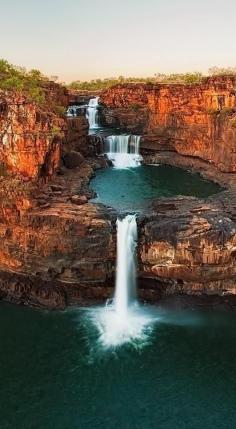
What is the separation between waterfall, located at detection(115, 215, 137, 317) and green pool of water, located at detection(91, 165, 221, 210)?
3.32m

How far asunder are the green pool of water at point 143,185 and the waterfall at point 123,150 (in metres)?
1.52

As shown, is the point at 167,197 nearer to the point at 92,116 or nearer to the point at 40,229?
the point at 40,229

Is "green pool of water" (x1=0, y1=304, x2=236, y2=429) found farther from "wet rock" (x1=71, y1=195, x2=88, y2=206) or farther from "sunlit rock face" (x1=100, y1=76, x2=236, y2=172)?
"sunlit rock face" (x1=100, y1=76, x2=236, y2=172)

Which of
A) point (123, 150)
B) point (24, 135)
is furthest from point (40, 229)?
point (123, 150)

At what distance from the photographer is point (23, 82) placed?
32.7 m

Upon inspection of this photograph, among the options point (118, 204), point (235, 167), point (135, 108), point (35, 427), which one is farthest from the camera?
point (135, 108)

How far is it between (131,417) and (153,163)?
1158 inches

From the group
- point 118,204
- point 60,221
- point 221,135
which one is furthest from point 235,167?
point 60,221

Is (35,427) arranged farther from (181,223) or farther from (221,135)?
(221,135)

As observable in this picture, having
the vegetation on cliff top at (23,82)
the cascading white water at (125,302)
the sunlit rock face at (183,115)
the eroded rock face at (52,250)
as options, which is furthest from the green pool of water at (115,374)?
the sunlit rock face at (183,115)

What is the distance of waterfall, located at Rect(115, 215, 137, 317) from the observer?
26.0m

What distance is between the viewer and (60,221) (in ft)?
84.2

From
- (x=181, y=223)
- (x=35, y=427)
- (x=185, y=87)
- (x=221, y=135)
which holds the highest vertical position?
(x=185, y=87)

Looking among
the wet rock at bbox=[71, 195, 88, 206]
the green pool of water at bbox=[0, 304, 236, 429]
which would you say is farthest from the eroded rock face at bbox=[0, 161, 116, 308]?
the green pool of water at bbox=[0, 304, 236, 429]
